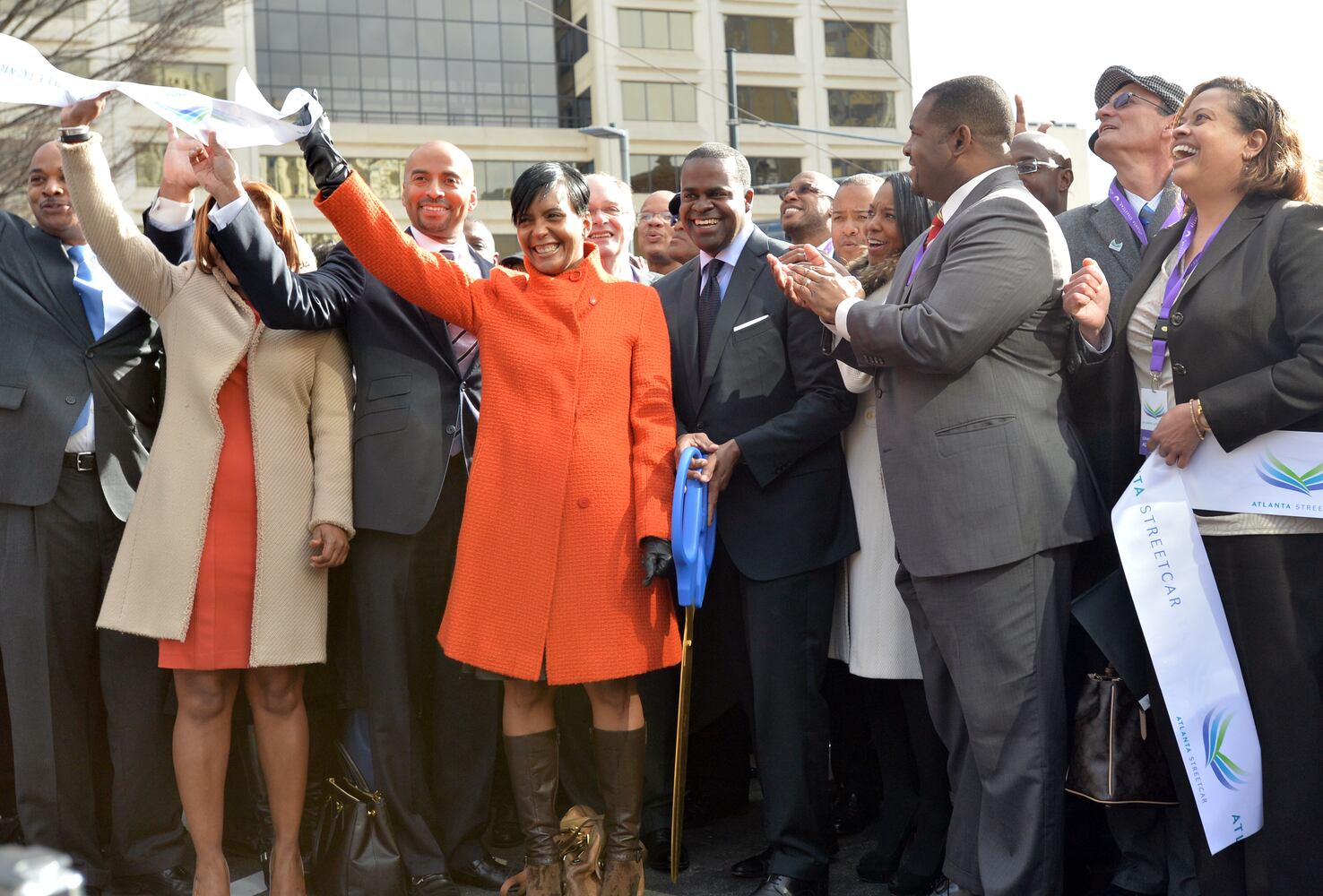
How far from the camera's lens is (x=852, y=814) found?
4.82 meters

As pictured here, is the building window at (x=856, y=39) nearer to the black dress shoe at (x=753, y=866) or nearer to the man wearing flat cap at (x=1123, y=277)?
the man wearing flat cap at (x=1123, y=277)

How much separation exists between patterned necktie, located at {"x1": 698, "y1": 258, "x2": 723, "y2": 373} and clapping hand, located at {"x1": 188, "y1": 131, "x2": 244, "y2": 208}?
1560 millimetres

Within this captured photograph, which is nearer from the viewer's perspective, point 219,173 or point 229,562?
point 219,173

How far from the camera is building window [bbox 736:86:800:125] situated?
169ft

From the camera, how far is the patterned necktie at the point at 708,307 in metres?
4.36

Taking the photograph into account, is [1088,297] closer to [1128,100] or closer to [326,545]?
[1128,100]

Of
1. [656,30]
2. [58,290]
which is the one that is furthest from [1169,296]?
[656,30]

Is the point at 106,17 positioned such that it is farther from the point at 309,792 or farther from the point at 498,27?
the point at 498,27

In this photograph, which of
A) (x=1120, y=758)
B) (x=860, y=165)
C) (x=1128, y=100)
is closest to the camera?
(x=1120, y=758)

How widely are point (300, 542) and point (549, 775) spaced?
3.58 feet

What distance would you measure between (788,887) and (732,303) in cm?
191

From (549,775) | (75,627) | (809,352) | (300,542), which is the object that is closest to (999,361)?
(809,352)

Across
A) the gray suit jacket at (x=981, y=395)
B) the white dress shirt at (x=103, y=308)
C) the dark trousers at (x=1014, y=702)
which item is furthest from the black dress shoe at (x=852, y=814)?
the white dress shirt at (x=103, y=308)

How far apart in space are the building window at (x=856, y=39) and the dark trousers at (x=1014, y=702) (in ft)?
173
